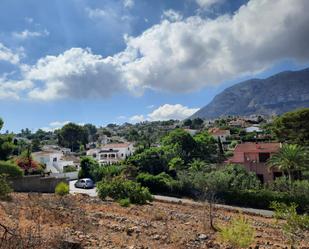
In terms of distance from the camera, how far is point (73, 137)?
11619cm

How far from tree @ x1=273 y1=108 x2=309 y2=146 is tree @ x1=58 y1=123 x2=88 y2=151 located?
7678cm

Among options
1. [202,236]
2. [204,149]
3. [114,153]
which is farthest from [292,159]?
[114,153]

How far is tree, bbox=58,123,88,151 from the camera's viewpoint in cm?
11431

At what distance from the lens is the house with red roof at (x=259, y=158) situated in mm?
40131

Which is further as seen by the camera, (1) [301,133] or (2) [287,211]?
(1) [301,133]

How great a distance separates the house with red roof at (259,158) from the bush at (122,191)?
21.3 meters

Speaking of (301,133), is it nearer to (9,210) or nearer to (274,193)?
(274,193)

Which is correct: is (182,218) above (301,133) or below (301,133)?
below

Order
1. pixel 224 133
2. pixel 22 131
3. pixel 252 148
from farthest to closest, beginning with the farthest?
pixel 22 131 < pixel 224 133 < pixel 252 148

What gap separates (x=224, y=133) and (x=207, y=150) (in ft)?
129

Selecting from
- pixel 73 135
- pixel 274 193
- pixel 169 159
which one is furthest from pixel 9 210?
pixel 73 135

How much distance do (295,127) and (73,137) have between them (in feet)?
269

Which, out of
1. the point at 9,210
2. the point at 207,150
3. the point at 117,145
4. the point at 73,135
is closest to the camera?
the point at 9,210

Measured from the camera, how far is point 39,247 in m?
8.85
